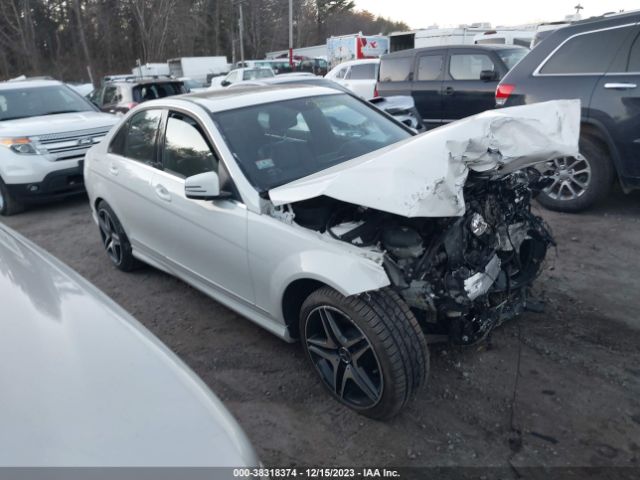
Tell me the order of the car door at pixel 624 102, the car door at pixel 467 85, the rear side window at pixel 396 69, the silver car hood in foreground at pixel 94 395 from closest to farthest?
the silver car hood in foreground at pixel 94 395 → the car door at pixel 624 102 → the car door at pixel 467 85 → the rear side window at pixel 396 69

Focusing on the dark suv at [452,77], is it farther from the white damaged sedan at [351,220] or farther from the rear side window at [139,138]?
the rear side window at [139,138]

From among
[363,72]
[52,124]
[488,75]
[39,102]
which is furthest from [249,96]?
[363,72]

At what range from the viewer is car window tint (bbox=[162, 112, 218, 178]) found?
3.43 metres

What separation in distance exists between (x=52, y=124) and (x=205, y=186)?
211 inches

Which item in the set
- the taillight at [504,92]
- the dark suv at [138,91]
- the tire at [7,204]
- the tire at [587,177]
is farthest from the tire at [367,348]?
the dark suv at [138,91]

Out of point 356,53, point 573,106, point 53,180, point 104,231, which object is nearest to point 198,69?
point 356,53

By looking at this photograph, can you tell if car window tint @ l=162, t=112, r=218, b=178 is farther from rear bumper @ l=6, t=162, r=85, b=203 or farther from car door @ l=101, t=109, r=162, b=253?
rear bumper @ l=6, t=162, r=85, b=203

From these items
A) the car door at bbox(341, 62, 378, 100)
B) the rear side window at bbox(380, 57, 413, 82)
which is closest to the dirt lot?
the rear side window at bbox(380, 57, 413, 82)

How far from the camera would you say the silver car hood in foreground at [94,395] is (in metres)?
1.40

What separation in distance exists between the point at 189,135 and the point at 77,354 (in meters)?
2.18

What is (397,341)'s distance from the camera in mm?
2490

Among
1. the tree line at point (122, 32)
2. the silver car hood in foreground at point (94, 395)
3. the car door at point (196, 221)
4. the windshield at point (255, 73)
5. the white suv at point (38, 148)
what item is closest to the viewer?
the silver car hood in foreground at point (94, 395)

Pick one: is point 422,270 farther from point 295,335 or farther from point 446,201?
point 295,335

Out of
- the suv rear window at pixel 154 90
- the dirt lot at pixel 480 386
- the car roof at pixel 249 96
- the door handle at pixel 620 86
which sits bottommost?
the dirt lot at pixel 480 386
